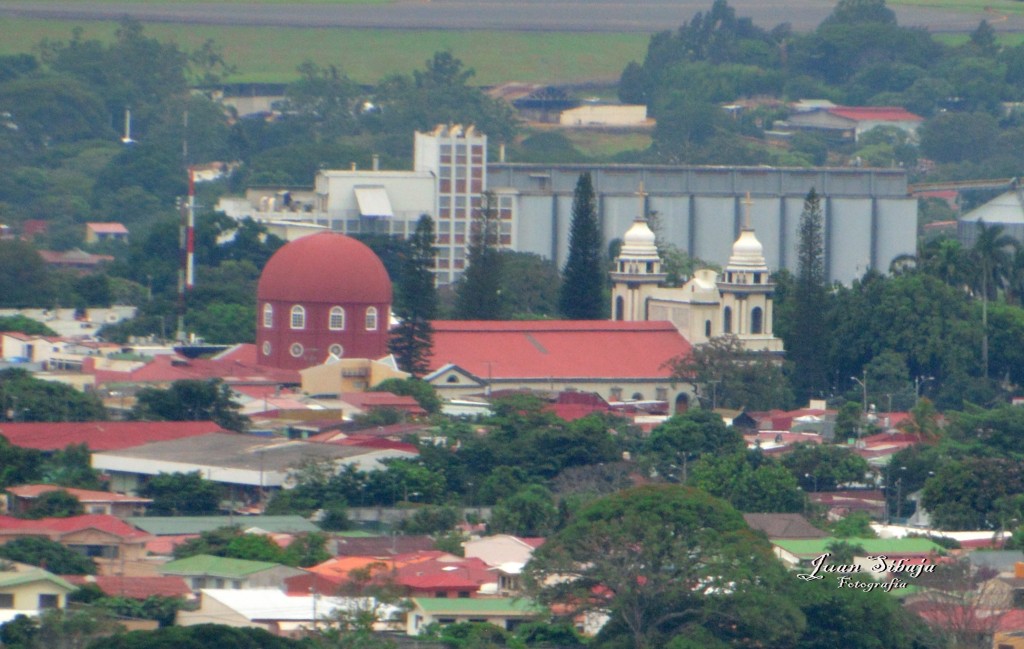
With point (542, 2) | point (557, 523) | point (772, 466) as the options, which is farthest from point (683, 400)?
point (542, 2)

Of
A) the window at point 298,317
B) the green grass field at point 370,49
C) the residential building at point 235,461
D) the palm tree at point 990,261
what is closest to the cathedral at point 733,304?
the palm tree at point 990,261

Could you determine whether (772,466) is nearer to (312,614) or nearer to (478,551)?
(478,551)

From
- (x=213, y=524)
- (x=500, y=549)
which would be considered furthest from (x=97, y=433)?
(x=500, y=549)

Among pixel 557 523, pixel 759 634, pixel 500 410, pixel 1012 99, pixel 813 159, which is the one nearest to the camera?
pixel 759 634

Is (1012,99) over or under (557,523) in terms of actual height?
over

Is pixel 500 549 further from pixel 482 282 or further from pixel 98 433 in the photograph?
pixel 482 282

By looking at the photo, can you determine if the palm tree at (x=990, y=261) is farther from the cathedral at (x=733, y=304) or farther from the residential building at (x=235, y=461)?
the residential building at (x=235, y=461)
